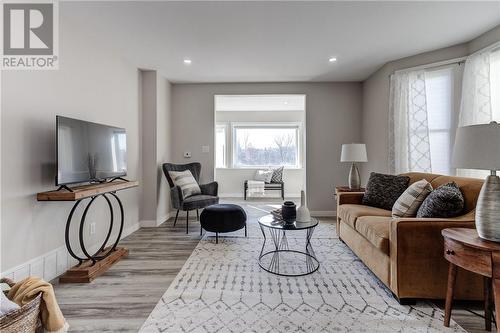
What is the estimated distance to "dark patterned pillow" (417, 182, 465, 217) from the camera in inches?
73.9

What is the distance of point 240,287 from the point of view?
6.73ft

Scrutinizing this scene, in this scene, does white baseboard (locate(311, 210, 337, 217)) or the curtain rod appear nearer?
the curtain rod

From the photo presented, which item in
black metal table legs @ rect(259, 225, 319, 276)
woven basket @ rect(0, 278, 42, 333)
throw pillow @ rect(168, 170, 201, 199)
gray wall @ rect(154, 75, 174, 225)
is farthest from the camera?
gray wall @ rect(154, 75, 174, 225)

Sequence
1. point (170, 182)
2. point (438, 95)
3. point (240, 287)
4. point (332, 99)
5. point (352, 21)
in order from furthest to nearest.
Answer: point (332, 99)
point (170, 182)
point (438, 95)
point (352, 21)
point (240, 287)

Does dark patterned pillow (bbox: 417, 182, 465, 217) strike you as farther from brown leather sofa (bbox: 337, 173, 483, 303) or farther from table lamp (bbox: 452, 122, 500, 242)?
table lamp (bbox: 452, 122, 500, 242)

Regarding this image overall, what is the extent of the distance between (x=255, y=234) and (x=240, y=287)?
1.43 m

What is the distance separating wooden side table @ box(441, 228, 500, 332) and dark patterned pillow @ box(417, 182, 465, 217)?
0.27m

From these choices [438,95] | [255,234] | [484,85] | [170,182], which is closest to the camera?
[484,85]

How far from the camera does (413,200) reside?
7.36ft

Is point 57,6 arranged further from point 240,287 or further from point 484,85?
point 484,85

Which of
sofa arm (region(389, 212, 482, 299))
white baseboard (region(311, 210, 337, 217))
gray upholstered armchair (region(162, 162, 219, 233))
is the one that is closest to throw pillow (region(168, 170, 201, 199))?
gray upholstered armchair (region(162, 162, 219, 233))

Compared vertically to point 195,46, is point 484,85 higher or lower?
lower

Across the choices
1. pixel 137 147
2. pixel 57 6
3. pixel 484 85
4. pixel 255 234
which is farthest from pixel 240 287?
pixel 484 85

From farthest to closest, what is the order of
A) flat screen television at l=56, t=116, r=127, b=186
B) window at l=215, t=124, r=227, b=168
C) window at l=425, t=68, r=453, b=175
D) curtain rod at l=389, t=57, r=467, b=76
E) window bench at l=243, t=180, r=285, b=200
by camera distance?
1. window at l=215, t=124, r=227, b=168
2. window bench at l=243, t=180, r=285, b=200
3. window at l=425, t=68, r=453, b=175
4. curtain rod at l=389, t=57, r=467, b=76
5. flat screen television at l=56, t=116, r=127, b=186
